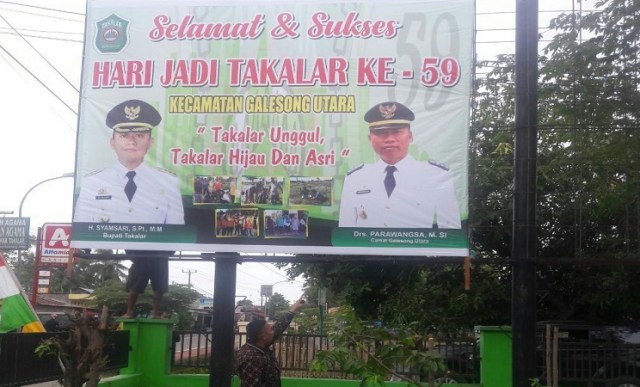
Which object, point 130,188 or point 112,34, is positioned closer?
point 130,188

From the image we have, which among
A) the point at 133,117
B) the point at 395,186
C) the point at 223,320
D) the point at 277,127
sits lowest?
the point at 223,320

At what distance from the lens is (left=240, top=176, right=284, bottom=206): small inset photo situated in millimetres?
8281

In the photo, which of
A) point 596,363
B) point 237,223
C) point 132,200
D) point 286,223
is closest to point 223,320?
point 237,223

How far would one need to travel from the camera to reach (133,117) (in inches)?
341

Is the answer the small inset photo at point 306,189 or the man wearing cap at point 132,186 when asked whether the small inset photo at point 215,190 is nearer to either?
the man wearing cap at point 132,186

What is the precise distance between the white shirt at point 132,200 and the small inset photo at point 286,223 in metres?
0.95

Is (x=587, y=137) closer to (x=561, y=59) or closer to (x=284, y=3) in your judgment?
(x=561, y=59)

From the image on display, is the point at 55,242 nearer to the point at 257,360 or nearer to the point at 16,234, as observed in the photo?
the point at 16,234

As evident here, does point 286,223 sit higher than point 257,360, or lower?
higher

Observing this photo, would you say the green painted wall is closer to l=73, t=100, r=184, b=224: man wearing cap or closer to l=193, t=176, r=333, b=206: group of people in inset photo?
l=73, t=100, r=184, b=224: man wearing cap

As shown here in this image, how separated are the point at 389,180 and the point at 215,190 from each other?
72.5 inches

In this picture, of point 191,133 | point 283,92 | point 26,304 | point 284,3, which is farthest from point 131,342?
point 284,3

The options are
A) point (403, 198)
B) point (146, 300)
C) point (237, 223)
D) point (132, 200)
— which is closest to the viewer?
point (403, 198)

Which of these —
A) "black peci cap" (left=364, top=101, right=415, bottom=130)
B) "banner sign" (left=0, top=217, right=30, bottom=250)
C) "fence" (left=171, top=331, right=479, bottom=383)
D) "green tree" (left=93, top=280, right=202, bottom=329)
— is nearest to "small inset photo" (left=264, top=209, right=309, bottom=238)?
"black peci cap" (left=364, top=101, right=415, bottom=130)
